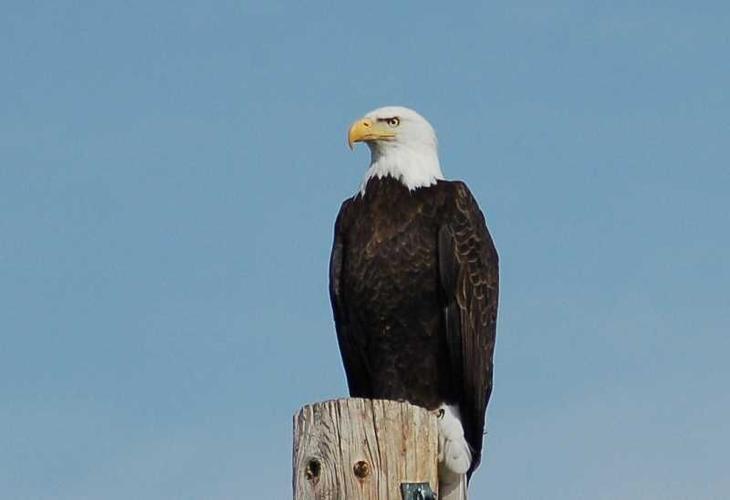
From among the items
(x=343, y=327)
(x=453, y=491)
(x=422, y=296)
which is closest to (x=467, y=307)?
(x=422, y=296)

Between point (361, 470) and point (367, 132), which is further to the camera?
point (367, 132)

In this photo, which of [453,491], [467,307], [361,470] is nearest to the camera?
[361,470]

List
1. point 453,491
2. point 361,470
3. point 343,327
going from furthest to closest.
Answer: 1. point 343,327
2. point 453,491
3. point 361,470

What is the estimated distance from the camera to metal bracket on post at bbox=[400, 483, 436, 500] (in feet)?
15.2

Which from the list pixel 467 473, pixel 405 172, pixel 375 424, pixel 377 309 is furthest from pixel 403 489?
pixel 405 172

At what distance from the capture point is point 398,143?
7.48 m

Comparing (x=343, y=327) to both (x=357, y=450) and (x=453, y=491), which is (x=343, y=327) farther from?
(x=357, y=450)

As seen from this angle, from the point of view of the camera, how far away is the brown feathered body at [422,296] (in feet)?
23.1

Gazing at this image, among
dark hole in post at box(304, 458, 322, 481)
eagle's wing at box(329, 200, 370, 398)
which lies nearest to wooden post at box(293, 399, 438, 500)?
dark hole in post at box(304, 458, 322, 481)

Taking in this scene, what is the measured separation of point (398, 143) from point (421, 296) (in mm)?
922

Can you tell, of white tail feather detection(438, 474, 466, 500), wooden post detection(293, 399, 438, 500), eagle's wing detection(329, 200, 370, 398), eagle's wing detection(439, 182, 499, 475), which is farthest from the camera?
eagle's wing detection(329, 200, 370, 398)

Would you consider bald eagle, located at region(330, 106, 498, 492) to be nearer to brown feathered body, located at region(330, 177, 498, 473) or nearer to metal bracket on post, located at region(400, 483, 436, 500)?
brown feathered body, located at region(330, 177, 498, 473)

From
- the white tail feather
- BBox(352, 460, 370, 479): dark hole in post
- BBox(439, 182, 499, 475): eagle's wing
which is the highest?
BBox(439, 182, 499, 475): eagle's wing

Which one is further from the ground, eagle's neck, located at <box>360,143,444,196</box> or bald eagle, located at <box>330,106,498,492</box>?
eagle's neck, located at <box>360,143,444,196</box>
